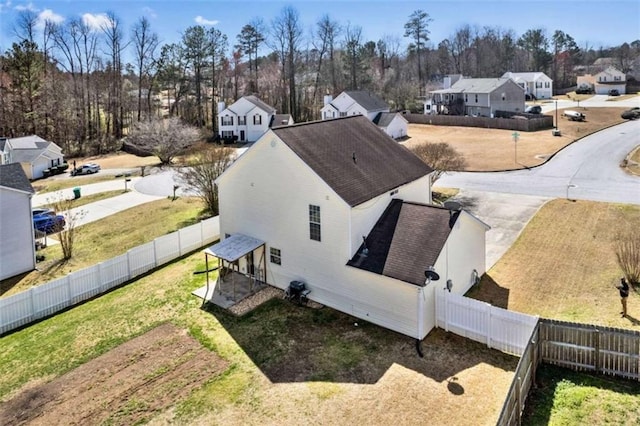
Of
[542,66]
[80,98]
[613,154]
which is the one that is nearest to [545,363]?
[613,154]

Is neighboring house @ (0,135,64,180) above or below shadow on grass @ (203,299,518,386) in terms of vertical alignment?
above

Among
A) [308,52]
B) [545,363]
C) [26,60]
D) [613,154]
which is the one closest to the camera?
[545,363]

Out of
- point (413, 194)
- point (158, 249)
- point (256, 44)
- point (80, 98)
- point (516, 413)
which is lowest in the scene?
point (516, 413)

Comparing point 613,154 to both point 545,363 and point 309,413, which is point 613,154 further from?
point 309,413

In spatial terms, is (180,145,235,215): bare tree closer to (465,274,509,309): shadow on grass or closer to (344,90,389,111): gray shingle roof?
(465,274,509,309): shadow on grass

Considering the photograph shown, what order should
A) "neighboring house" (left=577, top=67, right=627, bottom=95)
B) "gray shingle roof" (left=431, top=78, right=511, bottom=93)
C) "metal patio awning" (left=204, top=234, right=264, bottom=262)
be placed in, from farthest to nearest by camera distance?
"neighboring house" (left=577, top=67, right=627, bottom=95) → "gray shingle roof" (left=431, top=78, right=511, bottom=93) → "metal patio awning" (left=204, top=234, right=264, bottom=262)

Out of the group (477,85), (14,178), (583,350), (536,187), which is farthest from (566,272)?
(477,85)

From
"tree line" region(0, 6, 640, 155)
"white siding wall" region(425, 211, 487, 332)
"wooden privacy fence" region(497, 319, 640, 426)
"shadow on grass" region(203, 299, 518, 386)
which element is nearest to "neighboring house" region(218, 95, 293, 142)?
"tree line" region(0, 6, 640, 155)
